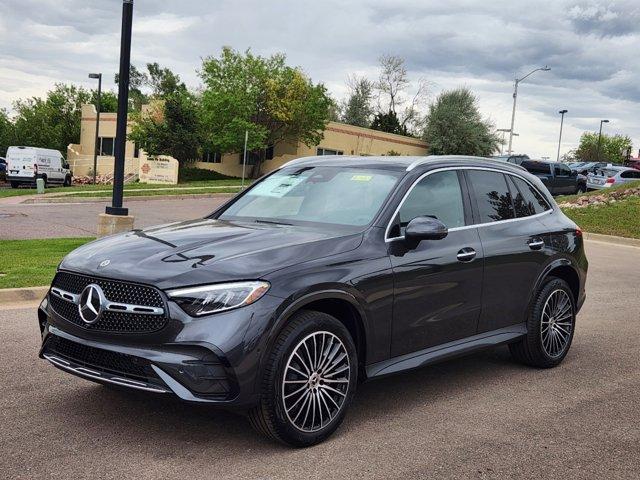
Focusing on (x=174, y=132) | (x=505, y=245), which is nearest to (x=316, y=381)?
(x=505, y=245)

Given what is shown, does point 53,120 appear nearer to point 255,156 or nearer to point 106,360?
point 255,156

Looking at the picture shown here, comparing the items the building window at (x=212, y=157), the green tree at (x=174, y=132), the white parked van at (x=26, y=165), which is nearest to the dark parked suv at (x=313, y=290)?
the white parked van at (x=26, y=165)

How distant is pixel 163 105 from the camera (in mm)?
44656

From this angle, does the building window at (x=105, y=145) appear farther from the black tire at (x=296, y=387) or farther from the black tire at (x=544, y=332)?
the black tire at (x=296, y=387)

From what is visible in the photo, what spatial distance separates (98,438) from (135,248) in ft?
3.75

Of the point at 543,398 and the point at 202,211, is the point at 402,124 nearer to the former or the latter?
the point at 202,211

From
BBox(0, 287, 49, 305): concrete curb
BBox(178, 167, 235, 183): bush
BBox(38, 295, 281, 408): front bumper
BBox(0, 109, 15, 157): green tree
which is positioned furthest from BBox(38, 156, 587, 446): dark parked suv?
BBox(0, 109, 15, 157): green tree

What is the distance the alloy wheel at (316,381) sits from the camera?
3977mm

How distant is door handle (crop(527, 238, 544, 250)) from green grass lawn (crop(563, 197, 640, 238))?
49.4ft

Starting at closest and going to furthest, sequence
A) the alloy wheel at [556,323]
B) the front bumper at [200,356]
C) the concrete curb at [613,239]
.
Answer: the front bumper at [200,356], the alloy wheel at [556,323], the concrete curb at [613,239]

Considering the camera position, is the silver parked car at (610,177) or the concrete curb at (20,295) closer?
the concrete curb at (20,295)

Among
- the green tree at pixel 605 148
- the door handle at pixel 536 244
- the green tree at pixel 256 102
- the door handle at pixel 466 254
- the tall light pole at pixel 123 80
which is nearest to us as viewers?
the door handle at pixel 466 254

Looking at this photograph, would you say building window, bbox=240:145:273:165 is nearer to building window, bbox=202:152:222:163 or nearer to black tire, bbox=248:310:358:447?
building window, bbox=202:152:222:163

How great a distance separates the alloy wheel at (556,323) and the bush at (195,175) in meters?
37.1
